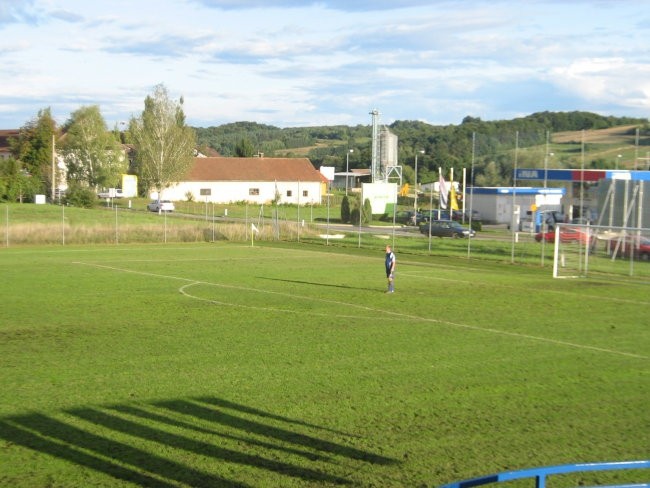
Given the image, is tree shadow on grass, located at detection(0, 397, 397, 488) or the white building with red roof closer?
tree shadow on grass, located at detection(0, 397, 397, 488)

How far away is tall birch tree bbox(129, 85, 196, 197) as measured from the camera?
92.6 metres

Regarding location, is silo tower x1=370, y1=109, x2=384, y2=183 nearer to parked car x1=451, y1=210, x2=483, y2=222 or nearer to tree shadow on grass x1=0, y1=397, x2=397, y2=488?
parked car x1=451, y1=210, x2=483, y2=222

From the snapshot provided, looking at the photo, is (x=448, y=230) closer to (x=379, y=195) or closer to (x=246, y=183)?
(x=379, y=195)

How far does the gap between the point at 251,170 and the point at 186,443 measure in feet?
304

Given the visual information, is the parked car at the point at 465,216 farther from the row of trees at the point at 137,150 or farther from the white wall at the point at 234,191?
the row of trees at the point at 137,150

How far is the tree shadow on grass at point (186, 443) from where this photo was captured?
9.98 m

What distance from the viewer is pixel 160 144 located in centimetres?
9262

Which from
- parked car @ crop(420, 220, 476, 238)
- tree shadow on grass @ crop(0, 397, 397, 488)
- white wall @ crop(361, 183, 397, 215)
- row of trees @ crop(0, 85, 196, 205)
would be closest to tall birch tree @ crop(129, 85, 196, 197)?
row of trees @ crop(0, 85, 196, 205)

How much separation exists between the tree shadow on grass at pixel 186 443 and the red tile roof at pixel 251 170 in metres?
87.3

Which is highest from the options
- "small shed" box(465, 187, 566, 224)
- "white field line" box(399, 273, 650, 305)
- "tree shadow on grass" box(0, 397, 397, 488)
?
"small shed" box(465, 187, 566, 224)

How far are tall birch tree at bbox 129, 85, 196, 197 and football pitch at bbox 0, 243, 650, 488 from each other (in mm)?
64705

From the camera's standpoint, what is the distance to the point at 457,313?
23.4 metres

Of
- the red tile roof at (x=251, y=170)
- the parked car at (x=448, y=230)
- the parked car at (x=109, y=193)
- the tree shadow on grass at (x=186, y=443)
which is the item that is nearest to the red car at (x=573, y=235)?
the parked car at (x=448, y=230)

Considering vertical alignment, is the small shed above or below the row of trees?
below
